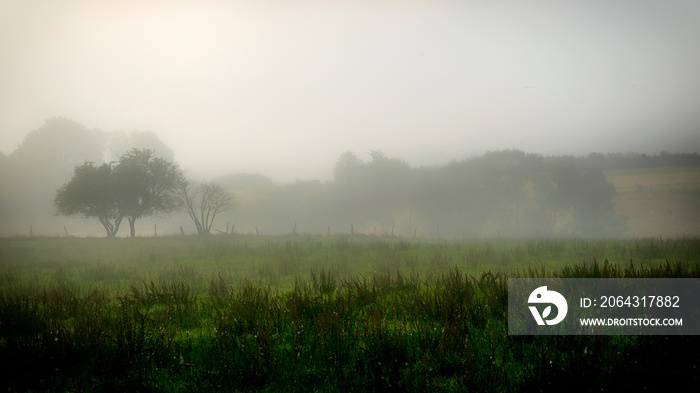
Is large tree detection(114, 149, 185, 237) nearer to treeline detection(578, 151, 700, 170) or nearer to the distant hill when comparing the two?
the distant hill

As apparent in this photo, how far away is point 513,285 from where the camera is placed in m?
6.91

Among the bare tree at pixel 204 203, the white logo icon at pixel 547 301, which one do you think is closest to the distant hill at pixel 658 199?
the white logo icon at pixel 547 301

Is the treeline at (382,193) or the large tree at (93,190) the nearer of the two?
the large tree at (93,190)

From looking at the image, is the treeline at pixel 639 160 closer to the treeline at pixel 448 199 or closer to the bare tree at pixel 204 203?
the treeline at pixel 448 199

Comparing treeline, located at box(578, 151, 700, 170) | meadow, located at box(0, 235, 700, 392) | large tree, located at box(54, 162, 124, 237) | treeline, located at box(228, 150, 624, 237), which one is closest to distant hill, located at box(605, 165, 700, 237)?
treeline, located at box(578, 151, 700, 170)

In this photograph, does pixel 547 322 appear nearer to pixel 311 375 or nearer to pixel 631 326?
pixel 631 326

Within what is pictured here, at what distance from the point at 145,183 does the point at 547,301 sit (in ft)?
100

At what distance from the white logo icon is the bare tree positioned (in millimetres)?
30945

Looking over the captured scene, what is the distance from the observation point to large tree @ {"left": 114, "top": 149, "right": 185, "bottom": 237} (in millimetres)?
27812

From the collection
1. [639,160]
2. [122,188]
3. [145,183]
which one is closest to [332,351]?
[145,183]

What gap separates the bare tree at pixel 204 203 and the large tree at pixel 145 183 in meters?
1.62

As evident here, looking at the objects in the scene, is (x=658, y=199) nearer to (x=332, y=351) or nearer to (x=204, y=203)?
(x=332, y=351)

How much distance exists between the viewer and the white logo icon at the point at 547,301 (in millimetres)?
Answer: 5660

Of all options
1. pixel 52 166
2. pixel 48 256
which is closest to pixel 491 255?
pixel 48 256
